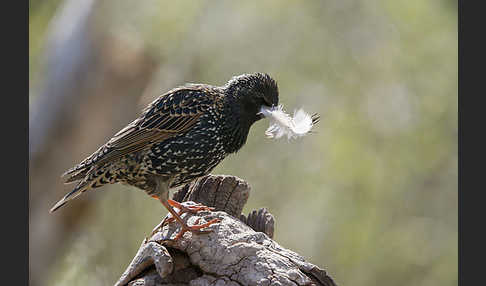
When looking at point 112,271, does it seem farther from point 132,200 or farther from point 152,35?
point 152,35

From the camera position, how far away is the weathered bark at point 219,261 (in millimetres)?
5035

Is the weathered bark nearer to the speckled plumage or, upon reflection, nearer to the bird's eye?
the speckled plumage

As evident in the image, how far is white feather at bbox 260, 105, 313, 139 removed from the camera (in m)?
5.77

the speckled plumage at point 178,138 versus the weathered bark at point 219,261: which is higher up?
the speckled plumage at point 178,138

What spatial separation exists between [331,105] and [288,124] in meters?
4.23

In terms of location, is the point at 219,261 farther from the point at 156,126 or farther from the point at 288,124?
the point at 156,126

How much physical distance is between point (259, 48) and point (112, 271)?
4.30 m

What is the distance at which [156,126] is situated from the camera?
6.06 meters

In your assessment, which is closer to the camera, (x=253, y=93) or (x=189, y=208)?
(x=189, y=208)

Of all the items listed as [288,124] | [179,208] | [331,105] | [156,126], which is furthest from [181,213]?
[331,105]

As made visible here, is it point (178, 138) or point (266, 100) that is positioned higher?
point (266, 100)

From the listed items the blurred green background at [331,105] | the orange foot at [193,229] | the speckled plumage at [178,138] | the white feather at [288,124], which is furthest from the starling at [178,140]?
the blurred green background at [331,105]

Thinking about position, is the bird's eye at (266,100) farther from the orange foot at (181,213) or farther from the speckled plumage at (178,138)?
the orange foot at (181,213)

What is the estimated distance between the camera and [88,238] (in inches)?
452
